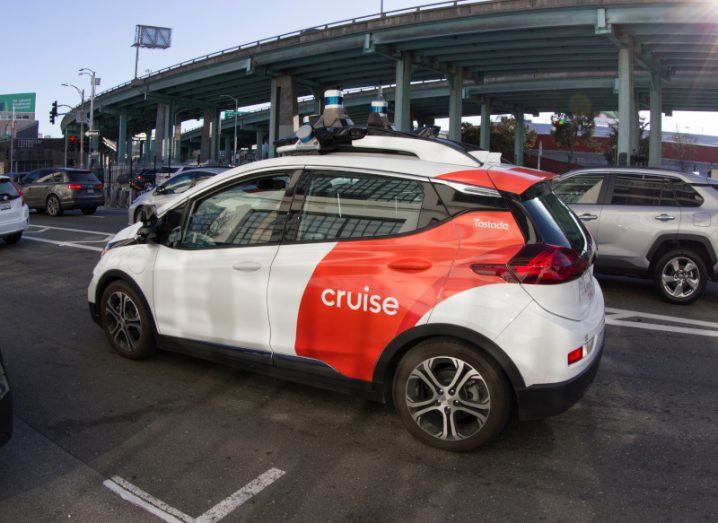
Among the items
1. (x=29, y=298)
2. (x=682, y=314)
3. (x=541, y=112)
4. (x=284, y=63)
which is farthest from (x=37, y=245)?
(x=541, y=112)

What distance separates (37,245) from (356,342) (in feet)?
36.0

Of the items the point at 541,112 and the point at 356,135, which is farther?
the point at 541,112

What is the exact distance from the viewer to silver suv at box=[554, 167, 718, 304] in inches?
309

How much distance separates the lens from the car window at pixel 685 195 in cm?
794

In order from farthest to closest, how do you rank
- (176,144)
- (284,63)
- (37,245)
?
(176,144), (284,63), (37,245)

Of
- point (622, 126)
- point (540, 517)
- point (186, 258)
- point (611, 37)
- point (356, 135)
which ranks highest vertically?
point (611, 37)

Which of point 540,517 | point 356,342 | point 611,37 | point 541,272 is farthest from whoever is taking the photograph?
point 611,37

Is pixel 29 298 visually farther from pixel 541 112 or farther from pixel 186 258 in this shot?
pixel 541 112

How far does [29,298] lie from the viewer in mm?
7746

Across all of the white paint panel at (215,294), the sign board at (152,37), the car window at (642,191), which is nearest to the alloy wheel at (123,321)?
the white paint panel at (215,294)

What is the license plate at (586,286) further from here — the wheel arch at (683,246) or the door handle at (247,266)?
the wheel arch at (683,246)

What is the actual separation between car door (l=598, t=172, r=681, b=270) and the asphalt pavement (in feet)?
9.23

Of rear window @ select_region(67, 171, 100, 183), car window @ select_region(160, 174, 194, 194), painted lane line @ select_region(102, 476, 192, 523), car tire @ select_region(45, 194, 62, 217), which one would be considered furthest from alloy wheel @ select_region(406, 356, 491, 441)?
rear window @ select_region(67, 171, 100, 183)

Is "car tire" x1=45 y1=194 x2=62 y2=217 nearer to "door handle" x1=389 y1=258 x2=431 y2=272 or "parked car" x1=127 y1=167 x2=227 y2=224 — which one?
"parked car" x1=127 y1=167 x2=227 y2=224
